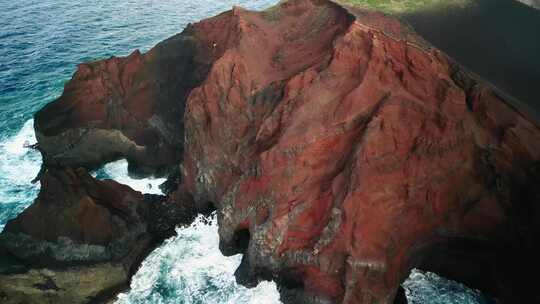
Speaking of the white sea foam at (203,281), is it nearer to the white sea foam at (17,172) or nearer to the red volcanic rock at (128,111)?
the white sea foam at (17,172)

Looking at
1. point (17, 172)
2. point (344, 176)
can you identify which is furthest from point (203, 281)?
point (17, 172)

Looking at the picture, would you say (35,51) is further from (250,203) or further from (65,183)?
(250,203)

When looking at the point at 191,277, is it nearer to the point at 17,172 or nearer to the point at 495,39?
the point at 17,172

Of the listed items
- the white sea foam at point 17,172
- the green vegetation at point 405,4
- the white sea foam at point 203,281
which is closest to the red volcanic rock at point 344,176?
the white sea foam at point 203,281

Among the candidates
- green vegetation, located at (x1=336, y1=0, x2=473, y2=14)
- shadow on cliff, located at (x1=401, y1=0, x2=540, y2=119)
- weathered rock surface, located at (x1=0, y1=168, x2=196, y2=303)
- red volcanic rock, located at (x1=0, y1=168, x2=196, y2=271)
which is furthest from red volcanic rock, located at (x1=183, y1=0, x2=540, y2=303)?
green vegetation, located at (x1=336, y1=0, x2=473, y2=14)

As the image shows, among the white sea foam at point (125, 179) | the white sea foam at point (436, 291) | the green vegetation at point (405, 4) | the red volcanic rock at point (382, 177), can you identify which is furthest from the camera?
the green vegetation at point (405, 4)

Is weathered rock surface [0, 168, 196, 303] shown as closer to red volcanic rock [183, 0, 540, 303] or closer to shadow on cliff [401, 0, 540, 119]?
red volcanic rock [183, 0, 540, 303]
